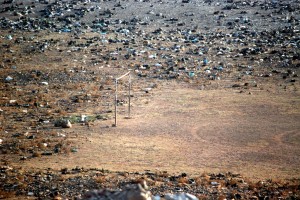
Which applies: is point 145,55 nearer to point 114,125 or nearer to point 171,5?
point 114,125

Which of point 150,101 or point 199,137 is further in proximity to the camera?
point 150,101

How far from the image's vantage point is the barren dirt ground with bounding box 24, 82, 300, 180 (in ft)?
38.1

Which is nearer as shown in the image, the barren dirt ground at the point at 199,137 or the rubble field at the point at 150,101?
the rubble field at the point at 150,101

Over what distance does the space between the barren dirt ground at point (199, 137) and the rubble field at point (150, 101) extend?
42 millimetres

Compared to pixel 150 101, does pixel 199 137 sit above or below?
above

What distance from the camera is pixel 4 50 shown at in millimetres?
25125

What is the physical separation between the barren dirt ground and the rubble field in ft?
0.14

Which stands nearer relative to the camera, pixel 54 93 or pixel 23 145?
pixel 23 145

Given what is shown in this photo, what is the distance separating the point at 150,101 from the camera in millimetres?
17656

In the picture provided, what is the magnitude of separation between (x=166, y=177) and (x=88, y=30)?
19899 millimetres

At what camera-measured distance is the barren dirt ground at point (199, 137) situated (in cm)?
1162

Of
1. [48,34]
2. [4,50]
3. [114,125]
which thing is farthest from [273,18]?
[114,125]

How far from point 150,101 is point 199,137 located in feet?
13.6

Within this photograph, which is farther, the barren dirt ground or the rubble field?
the barren dirt ground
